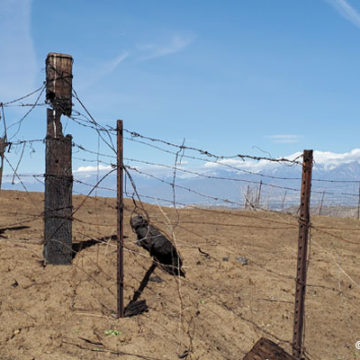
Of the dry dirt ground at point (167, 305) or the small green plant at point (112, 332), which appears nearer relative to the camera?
the dry dirt ground at point (167, 305)

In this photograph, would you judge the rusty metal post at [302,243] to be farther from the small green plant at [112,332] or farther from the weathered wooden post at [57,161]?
the weathered wooden post at [57,161]

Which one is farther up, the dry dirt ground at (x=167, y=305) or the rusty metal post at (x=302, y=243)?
the rusty metal post at (x=302, y=243)

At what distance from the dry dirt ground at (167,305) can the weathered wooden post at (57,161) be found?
637mm

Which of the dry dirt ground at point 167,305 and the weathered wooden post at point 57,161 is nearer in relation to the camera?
the dry dirt ground at point 167,305

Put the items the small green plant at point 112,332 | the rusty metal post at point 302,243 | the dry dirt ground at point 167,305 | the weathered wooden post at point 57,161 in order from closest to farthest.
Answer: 1. the rusty metal post at point 302,243
2. the dry dirt ground at point 167,305
3. the small green plant at point 112,332
4. the weathered wooden post at point 57,161

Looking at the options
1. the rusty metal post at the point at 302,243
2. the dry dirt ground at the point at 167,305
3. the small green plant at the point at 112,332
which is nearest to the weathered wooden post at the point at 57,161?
the dry dirt ground at the point at 167,305

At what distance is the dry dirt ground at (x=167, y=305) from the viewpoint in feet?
19.7

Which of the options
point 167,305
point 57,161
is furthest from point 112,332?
point 57,161

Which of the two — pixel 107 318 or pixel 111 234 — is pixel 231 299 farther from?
pixel 111 234

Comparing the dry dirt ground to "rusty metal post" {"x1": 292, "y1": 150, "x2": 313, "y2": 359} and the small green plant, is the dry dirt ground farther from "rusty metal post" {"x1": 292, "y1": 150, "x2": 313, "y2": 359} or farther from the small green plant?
"rusty metal post" {"x1": 292, "y1": 150, "x2": 313, "y2": 359}

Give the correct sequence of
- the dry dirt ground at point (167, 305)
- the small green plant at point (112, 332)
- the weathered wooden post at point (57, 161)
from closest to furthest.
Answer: the dry dirt ground at point (167, 305) < the small green plant at point (112, 332) < the weathered wooden post at point (57, 161)

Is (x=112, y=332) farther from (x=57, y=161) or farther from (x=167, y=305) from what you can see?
(x=57, y=161)

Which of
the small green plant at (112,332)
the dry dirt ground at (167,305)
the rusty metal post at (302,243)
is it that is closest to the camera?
the rusty metal post at (302,243)

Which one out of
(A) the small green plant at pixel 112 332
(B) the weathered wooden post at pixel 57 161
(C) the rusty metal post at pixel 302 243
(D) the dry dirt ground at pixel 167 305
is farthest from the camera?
(B) the weathered wooden post at pixel 57 161
